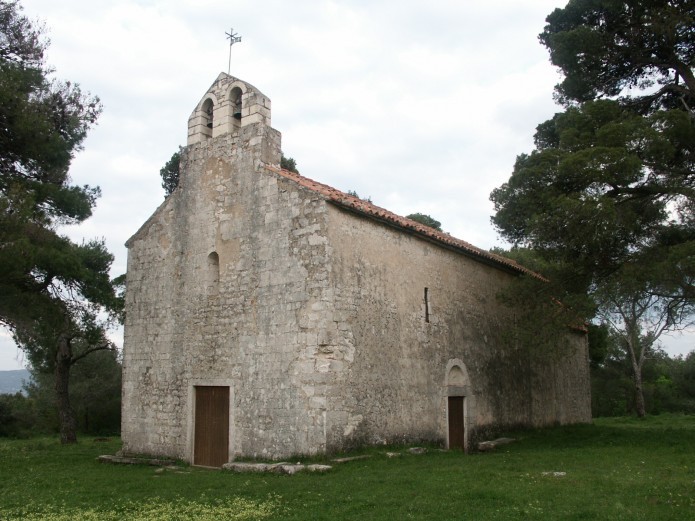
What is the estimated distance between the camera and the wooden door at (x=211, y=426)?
45.5 feet

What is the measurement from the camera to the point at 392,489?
380 inches

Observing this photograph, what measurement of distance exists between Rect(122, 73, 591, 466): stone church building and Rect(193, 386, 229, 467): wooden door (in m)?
0.04

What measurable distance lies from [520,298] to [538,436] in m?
5.10

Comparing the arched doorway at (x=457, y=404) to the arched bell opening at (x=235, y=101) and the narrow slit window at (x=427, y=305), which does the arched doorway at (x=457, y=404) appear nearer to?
the narrow slit window at (x=427, y=305)

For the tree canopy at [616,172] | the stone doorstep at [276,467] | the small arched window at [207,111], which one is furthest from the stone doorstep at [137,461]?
the tree canopy at [616,172]

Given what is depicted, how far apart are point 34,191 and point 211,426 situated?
22.5 feet

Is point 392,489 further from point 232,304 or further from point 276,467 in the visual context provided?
point 232,304

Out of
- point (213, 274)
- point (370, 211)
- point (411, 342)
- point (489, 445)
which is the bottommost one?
point (489, 445)

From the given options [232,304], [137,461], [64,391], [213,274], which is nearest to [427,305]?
[232,304]

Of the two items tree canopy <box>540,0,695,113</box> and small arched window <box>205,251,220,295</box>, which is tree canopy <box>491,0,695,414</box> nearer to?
tree canopy <box>540,0,695,113</box>

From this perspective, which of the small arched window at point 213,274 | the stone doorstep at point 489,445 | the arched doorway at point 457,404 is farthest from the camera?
the stone doorstep at point 489,445

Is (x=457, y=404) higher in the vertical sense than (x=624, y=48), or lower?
lower

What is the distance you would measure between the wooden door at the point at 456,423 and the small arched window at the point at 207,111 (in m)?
9.68

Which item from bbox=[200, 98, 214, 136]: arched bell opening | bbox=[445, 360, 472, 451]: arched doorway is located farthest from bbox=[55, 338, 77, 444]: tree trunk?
bbox=[445, 360, 472, 451]: arched doorway
